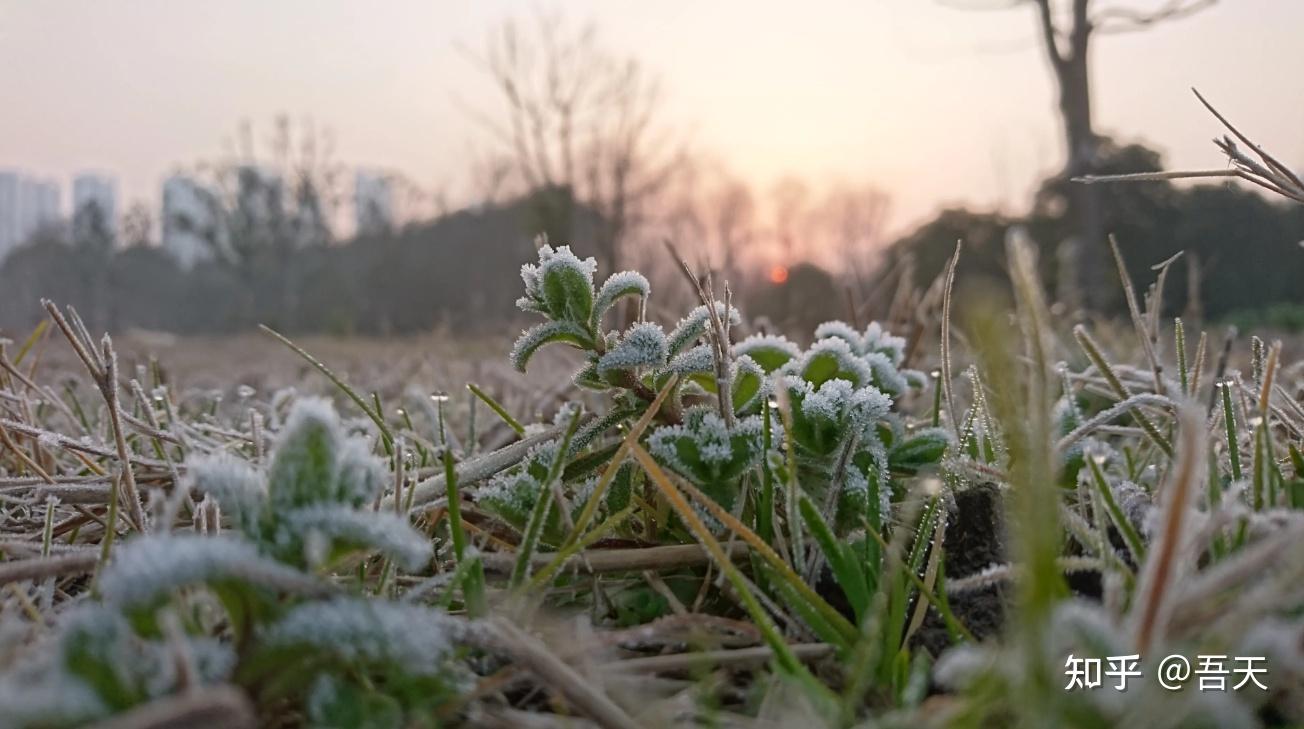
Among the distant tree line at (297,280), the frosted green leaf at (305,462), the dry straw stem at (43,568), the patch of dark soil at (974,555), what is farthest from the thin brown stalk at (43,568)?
the distant tree line at (297,280)

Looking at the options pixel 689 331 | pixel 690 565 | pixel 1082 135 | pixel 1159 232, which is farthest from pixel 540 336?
pixel 1159 232

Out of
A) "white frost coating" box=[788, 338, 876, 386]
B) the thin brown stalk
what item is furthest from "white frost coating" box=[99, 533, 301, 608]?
"white frost coating" box=[788, 338, 876, 386]

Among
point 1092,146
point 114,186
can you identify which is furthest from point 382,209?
point 114,186

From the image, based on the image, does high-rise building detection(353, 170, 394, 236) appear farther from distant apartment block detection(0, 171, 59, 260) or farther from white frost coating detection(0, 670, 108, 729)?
white frost coating detection(0, 670, 108, 729)

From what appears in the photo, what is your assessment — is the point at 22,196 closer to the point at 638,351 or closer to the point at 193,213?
the point at 193,213

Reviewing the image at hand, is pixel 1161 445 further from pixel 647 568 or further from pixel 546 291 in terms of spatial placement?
pixel 546 291

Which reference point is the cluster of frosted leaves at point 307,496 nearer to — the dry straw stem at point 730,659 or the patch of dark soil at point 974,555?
the dry straw stem at point 730,659
